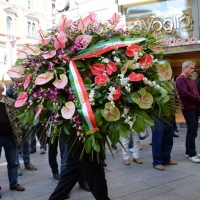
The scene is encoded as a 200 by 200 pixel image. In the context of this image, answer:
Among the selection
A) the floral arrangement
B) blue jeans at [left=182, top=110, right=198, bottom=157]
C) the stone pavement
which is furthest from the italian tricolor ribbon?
blue jeans at [left=182, top=110, right=198, bottom=157]

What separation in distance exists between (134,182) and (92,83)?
91.9 inches

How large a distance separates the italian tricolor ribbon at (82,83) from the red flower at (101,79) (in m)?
0.12

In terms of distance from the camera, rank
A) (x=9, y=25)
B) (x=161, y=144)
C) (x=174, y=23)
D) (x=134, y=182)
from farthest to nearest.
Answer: (x=9, y=25)
(x=174, y=23)
(x=161, y=144)
(x=134, y=182)

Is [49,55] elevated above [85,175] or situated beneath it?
elevated above

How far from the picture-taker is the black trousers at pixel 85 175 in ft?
8.41

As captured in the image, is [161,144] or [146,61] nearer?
[146,61]

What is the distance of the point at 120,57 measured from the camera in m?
2.43

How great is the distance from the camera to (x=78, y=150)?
8.25 ft

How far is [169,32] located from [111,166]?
7154mm

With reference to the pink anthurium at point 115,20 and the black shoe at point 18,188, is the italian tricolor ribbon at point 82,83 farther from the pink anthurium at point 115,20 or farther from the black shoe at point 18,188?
the black shoe at point 18,188

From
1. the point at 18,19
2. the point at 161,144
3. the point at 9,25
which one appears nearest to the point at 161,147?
the point at 161,144

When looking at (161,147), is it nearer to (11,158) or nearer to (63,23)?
(11,158)

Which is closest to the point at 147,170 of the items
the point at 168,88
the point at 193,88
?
the point at 193,88

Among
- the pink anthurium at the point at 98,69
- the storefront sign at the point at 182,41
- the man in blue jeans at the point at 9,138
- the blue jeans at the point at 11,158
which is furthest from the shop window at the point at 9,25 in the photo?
the pink anthurium at the point at 98,69
